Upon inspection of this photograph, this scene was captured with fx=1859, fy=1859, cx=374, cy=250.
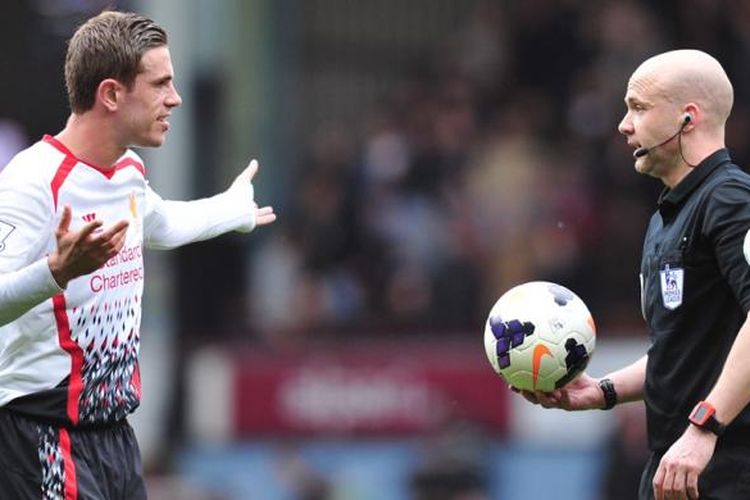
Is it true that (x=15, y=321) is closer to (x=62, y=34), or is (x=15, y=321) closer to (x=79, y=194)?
(x=79, y=194)

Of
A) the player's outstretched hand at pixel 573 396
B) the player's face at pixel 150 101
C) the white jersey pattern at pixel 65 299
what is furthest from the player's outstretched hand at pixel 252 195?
the player's outstretched hand at pixel 573 396

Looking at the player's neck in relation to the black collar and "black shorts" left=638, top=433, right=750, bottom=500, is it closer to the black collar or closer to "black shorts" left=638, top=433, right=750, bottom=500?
the black collar

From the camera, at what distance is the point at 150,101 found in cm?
609

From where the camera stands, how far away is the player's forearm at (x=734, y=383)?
18.6 feet

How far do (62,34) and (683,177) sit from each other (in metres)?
10.2

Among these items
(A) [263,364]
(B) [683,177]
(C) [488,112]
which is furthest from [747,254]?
(C) [488,112]

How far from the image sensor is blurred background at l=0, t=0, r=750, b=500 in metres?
13.4

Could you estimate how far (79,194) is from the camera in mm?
5938

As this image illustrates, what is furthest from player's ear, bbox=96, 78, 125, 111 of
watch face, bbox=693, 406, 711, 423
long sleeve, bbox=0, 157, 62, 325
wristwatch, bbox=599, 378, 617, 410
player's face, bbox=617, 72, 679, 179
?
watch face, bbox=693, 406, 711, 423

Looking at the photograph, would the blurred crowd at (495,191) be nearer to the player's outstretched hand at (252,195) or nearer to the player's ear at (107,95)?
the player's outstretched hand at (252,195)

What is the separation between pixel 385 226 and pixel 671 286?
27.9 ft

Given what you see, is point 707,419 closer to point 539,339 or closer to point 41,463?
point 539,339

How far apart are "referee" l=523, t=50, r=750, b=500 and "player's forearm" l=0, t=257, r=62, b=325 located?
6.39 feet

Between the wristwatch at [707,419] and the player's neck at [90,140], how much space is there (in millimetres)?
2048
